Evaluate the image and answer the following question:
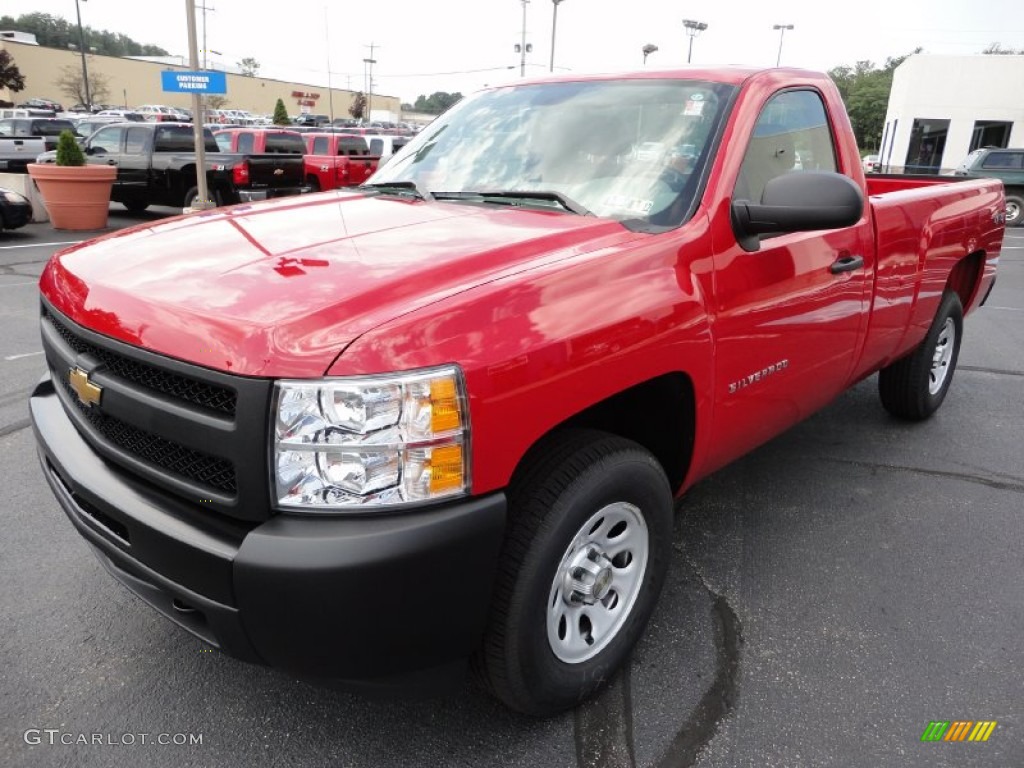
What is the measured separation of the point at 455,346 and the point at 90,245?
5.23 feet

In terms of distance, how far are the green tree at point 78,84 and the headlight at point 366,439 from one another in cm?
8162

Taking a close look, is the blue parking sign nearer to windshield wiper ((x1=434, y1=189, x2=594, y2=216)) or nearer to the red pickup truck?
the red pickup truck

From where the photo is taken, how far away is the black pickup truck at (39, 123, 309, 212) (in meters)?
14.3

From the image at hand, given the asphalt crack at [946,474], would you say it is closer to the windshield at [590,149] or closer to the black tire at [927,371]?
the black tire at [927,371]

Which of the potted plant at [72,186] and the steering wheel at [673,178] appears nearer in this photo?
the steering wheel at [673,178]

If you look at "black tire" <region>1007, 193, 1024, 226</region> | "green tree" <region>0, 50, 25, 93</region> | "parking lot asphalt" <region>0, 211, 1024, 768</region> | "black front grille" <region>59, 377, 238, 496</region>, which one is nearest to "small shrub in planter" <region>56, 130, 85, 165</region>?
"parking lot asphalt" <region>0, 211, 1024, 768</region>

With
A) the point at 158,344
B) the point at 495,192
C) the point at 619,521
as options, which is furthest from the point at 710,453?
the point at 158,344

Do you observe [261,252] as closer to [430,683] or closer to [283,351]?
[283,351]

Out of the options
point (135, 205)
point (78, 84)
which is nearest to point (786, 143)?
point (135, 205)

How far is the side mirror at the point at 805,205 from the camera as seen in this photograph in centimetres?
245

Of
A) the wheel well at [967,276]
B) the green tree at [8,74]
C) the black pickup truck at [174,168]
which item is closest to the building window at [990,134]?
the black pickup truck at [174,168]

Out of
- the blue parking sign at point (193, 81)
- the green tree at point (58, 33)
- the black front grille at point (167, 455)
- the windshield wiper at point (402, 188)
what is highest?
the green tree at point (58, 33)

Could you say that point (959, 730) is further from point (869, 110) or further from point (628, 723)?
point (869, 110)

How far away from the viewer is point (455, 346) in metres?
1.77
